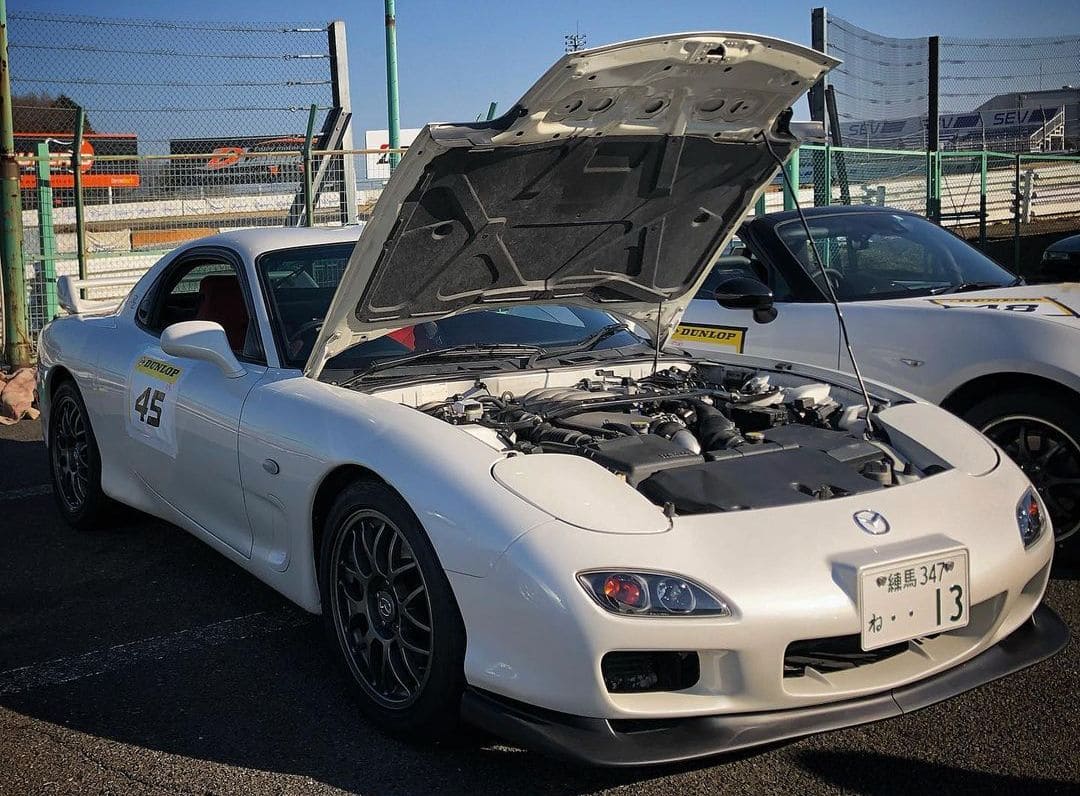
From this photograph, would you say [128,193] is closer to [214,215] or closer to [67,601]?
[214,215]

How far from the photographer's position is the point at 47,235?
1015 centimetres

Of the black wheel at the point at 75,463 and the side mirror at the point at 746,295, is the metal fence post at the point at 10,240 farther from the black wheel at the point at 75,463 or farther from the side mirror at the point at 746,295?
the side mirror at the point at 746,295

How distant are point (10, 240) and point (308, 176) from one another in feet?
8.85

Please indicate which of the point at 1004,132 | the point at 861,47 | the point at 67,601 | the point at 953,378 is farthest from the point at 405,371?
the point at 1004,132

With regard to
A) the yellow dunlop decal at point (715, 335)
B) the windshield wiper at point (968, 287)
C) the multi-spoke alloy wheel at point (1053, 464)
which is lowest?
the multi-spoke alloy wheel at point (1053, 464)

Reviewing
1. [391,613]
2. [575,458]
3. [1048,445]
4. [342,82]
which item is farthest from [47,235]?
[1048,445]

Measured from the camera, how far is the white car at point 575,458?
2559 mm

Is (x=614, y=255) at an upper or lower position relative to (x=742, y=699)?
upper

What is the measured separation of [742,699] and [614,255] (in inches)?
81.2

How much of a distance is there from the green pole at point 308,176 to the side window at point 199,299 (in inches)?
230

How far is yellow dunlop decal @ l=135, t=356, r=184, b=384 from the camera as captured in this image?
4.24 meters

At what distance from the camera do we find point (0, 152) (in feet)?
31.0

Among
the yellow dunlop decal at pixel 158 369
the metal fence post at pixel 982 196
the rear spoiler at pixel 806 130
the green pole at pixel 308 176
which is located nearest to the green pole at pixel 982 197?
the metal fence post at pixel 982 196

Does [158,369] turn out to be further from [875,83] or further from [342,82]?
[875,83]
